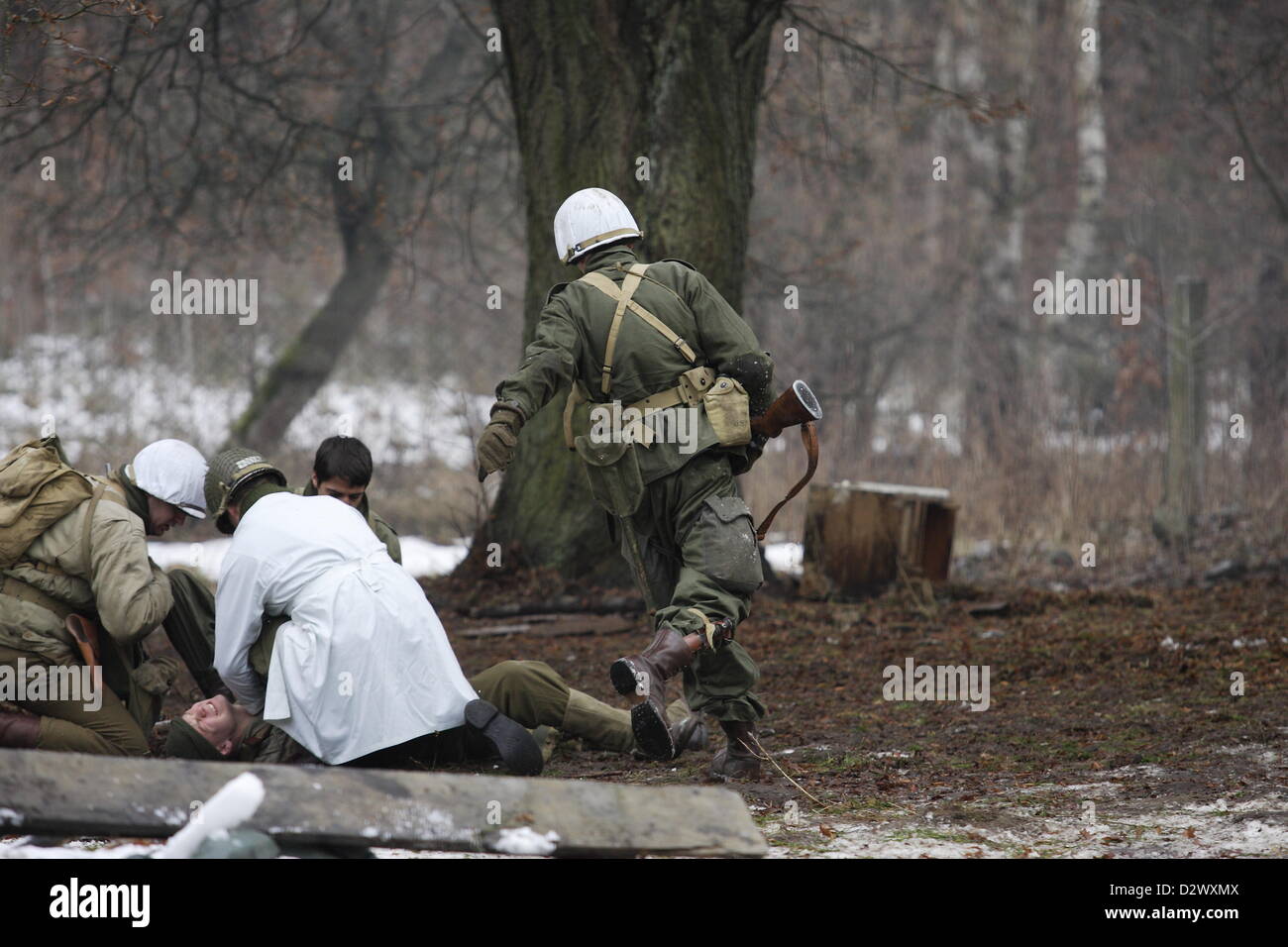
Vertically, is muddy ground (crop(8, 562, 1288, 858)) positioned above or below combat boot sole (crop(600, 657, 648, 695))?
below

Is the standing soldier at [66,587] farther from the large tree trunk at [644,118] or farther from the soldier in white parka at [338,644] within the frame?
the large tree trunk at [644,118]

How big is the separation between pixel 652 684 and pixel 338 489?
4.30ft

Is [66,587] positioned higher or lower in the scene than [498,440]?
lower

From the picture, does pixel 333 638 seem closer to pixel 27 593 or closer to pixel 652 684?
pixel 652 684

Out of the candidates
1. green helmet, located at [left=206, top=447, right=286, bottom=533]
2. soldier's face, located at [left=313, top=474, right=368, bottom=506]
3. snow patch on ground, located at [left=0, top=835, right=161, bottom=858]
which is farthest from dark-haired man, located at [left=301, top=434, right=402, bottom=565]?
snow patch on ground, located at [left=0, top=835, right=161, bottom=858]

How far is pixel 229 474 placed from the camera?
173 inches

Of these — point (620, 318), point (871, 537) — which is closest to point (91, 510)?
point (620, 318)

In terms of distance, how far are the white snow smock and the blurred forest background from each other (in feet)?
7.25

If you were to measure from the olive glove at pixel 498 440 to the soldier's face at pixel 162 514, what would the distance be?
1225 millimetres

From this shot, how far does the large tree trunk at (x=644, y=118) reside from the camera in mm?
7043

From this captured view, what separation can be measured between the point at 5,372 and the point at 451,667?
17558 millimetres

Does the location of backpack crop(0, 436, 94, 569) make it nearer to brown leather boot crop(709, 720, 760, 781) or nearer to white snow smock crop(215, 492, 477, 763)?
white snow smock crop(215, 492, 477, 763)

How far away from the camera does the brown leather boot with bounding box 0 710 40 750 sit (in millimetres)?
4199
